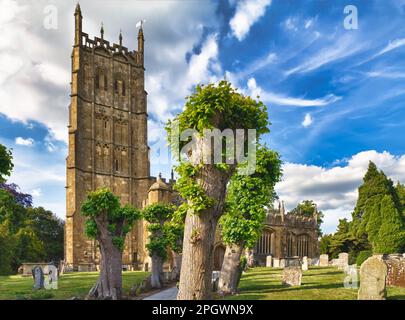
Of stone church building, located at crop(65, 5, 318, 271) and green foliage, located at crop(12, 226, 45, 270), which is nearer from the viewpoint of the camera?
green foliage, located at crop(12, 226, 45, 270)

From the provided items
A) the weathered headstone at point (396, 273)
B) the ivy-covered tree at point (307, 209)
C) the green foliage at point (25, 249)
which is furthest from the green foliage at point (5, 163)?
the ivy-covered tree at point (307, 209)

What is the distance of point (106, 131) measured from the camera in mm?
58438

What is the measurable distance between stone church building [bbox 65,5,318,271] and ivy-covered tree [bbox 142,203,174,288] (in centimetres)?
2054

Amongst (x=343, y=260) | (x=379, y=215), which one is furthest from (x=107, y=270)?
(x=379, y=215)

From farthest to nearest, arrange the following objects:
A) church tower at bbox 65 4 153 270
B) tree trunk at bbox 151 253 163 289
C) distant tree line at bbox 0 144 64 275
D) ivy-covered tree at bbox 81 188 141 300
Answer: church tower at bbox 65 4 153 270
distant tree line at bbox 0 144 64 275
tree trunk at bbox 151 253 163 289
ivy-covered tree at bbox 81 188 141 300

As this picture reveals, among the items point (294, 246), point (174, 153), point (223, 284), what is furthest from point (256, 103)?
point (294, 246)

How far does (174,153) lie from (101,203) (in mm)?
9177

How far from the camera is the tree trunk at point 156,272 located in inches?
1078

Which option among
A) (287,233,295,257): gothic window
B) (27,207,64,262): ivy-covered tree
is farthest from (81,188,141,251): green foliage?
(287,233,295,257): gothic window

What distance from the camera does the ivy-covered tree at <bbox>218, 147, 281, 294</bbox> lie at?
20047 mm

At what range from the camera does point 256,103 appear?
12820mm

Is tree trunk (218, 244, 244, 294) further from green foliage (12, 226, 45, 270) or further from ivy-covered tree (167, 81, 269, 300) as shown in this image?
green foliage (12, 226, 45, 270)

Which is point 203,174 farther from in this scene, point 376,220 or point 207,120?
point 376,220

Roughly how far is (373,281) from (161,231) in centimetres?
1821
